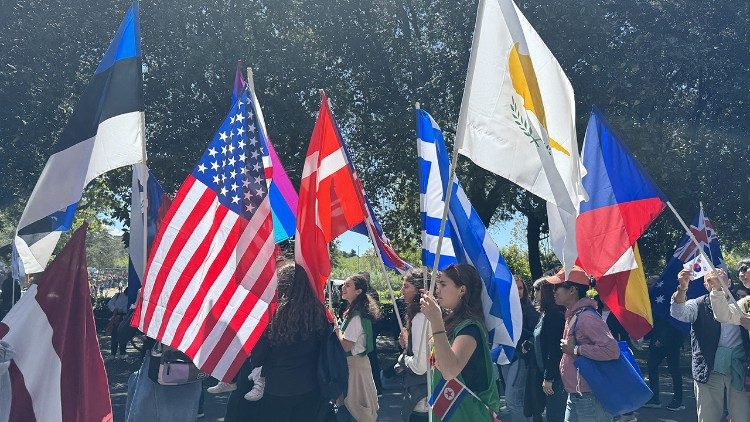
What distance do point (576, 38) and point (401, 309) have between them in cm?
679

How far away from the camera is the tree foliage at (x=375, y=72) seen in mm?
15719

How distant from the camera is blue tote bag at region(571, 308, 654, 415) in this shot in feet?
18.6

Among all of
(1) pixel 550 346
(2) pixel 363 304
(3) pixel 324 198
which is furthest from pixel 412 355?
(1) pixel 550 346

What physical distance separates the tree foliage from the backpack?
1110 cm

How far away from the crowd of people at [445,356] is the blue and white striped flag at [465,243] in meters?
0.35

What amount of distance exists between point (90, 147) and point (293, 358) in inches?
74.7

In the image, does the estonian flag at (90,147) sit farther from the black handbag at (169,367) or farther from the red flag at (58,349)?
the black handbag at (169,367)

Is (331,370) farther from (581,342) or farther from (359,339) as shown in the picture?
(581,342)

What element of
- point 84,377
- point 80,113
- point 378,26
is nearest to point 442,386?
point 84,377

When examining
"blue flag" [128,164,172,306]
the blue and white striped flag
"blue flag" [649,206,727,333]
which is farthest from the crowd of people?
"blue flag" [649,206,727,333]

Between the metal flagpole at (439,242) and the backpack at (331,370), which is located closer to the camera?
the metal flagpole at (439,242)

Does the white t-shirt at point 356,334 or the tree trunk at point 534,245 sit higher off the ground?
the tree trunk at point 534,245

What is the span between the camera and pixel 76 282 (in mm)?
4234

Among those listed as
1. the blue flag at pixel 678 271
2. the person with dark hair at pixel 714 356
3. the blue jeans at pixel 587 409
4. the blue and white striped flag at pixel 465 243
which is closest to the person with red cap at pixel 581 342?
the blue jeans at pixel 587 409
